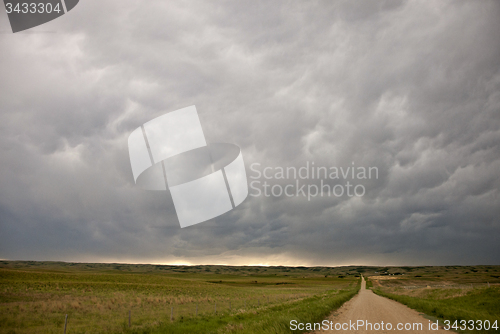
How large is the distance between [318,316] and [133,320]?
1284 centimetres

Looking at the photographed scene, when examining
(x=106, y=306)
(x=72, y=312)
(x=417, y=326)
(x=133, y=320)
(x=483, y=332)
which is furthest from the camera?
(x=106, y=306)

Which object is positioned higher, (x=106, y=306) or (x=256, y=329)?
(x=256, y=329)

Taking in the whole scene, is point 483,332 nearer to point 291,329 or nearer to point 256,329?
point 291,329

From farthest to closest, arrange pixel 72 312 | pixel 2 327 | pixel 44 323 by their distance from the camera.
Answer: pixel 72 312, pixel 44 323, pixel 2 327

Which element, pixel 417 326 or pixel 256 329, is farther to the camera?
pixel 417 326

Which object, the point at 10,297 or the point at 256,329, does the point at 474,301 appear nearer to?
the point at 256,329

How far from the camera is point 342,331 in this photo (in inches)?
510

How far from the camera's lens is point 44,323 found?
17.6m

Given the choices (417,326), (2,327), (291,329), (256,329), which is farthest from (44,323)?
(417,326)

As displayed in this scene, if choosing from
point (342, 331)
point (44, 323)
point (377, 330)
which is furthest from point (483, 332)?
point (44, 323)

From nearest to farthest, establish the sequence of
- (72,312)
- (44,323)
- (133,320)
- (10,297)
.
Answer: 1. (44,323)
2. (133,320)
3. (72,312)
4. (10,297)

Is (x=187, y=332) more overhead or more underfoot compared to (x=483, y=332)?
more underfoot

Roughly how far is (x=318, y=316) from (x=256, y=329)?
525cm

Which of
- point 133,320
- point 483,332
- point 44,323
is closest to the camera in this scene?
point 483,332
